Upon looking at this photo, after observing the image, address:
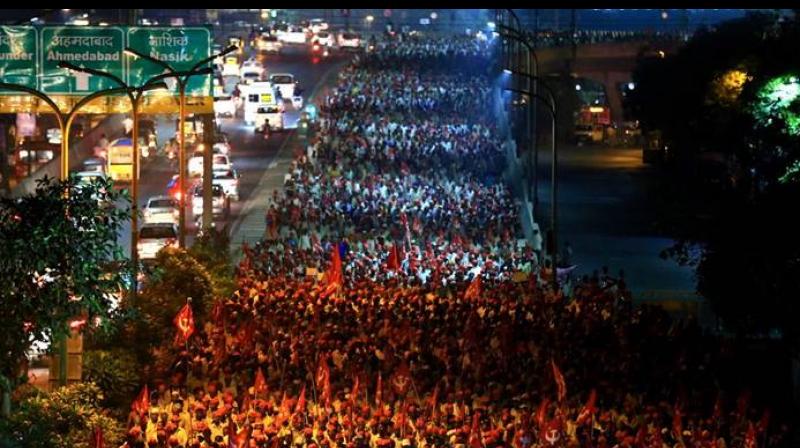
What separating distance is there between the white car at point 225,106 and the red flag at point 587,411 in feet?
187

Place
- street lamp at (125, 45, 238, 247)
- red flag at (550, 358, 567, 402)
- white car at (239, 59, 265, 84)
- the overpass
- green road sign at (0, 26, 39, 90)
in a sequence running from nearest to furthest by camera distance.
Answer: red flag at (550, 358, 567, 402), street lamp at (125, 45, 238, 247), green road sign at (0, 26, 39, 90), white car at (239, 59, 265, 84), the overpass

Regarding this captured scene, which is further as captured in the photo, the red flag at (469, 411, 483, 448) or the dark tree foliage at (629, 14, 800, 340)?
the dark tree foliage at (629, 14, 800, 340)

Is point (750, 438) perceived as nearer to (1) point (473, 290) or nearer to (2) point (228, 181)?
(1) point (473, 290)

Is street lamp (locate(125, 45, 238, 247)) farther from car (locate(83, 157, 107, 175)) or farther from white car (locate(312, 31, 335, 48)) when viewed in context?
white car (locate(312, 31, 335, 48))

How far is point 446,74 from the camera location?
297 ft

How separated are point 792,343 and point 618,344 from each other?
3587mm

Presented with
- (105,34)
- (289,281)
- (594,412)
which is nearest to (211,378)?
(594,412)

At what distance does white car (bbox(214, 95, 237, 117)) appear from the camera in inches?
3046

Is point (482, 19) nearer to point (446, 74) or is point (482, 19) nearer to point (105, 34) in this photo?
point (446, 74)

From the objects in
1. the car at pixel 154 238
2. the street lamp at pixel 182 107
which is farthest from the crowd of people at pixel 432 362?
the car at pixel 154 238

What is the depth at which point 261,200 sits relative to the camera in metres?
54.1

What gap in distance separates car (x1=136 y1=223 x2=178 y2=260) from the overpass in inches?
2233

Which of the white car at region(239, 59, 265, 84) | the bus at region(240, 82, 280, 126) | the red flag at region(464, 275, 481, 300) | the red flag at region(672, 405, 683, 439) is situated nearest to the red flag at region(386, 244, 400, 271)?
the red flag at region(464, 275, 481, 300)

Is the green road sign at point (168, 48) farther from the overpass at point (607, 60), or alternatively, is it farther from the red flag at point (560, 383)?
the overpass at point (607, 60)
